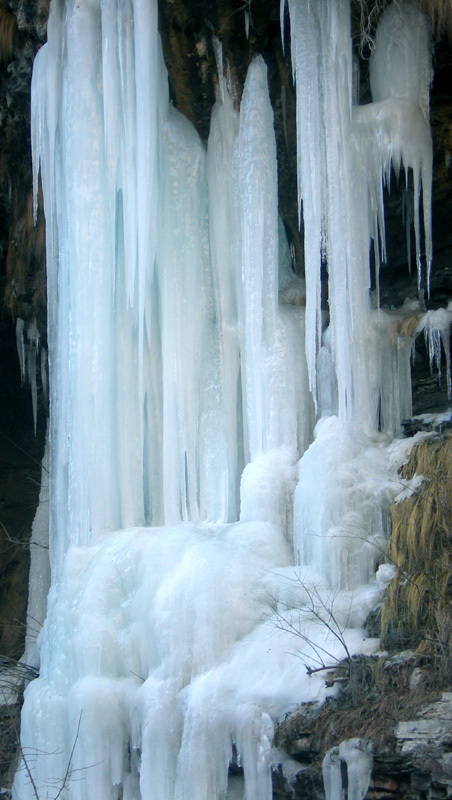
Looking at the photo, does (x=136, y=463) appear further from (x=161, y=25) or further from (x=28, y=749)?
(x=161, y=25)

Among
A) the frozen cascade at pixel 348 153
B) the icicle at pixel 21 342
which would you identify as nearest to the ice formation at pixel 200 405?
the frozen cascade at pixel 348 153

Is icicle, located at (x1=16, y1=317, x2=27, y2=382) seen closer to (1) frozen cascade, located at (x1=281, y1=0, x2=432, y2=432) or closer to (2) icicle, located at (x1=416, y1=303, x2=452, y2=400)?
(1) frozen cascade, located at (x1=281, y1=0, x2=432, y2=432)

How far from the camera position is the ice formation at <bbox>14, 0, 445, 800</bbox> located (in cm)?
712

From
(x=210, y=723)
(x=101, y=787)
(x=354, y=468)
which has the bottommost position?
(x=101, y=787)

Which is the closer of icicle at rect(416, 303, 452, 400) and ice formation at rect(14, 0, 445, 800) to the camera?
ice formation at rect(14, 0, 445, 800)

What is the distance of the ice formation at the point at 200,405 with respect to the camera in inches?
280

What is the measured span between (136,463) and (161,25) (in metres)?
3.65

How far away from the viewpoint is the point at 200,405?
30.6ft

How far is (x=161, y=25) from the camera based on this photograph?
29.5 feet

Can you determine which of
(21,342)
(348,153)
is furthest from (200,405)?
(21,342)

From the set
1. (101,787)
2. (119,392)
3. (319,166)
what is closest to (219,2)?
(319,166)

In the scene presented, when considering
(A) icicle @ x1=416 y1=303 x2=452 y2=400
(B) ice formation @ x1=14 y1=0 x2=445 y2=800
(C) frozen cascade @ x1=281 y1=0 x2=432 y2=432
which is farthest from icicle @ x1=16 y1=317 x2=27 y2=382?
(A) icicle @ x1=416 y1=303 x2=452 y2=400

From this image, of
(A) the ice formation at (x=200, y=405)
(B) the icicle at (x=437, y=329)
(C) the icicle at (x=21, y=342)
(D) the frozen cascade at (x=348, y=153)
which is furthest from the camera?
(C) the icicle at (x=21, y=342)

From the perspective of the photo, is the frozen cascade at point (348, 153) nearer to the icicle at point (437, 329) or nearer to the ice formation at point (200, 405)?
the ice formation at point (200, 405)
